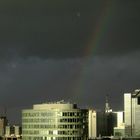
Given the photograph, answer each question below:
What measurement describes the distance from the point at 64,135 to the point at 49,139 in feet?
18.1

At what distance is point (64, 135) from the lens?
19988cm

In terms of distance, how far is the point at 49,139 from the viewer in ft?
654
